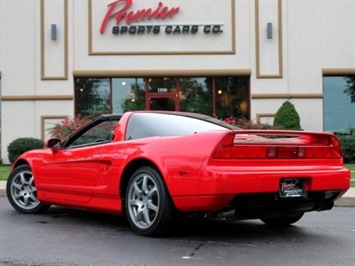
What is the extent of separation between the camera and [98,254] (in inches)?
179

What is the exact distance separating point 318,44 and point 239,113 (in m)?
3.66

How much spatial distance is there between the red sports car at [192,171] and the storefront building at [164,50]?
39.3 feet

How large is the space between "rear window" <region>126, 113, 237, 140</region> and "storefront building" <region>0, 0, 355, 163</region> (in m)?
12.2

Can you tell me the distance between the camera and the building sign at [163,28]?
17.9 metres

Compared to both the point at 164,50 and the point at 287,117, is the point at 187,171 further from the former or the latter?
the point at 164,50

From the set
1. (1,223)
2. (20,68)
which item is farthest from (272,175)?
(20,68)

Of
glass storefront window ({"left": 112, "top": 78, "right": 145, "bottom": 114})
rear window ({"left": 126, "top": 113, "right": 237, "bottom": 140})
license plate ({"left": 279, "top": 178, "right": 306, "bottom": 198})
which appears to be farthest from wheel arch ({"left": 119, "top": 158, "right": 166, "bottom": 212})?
glass storefront window ({"left": 112, "top": 78, "right": 145, "bottom": 114})

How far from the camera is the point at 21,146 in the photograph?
1673 centimetres

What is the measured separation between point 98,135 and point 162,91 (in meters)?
12.1

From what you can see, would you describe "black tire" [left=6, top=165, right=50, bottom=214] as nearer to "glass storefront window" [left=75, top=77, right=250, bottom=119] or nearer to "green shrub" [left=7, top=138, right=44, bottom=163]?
"green shrub" [left=7, top=138, right=44, bottom=163]

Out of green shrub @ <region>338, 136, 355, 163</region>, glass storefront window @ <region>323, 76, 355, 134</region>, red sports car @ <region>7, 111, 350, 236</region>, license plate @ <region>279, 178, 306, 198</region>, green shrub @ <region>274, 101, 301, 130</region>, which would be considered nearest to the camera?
red sports car @ <region>7, 111, 350, 236</region>

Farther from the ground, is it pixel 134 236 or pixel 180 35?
pixel 180 35

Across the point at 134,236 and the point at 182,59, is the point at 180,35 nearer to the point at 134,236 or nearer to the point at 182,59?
the point at 182,59

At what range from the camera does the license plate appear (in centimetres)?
485
